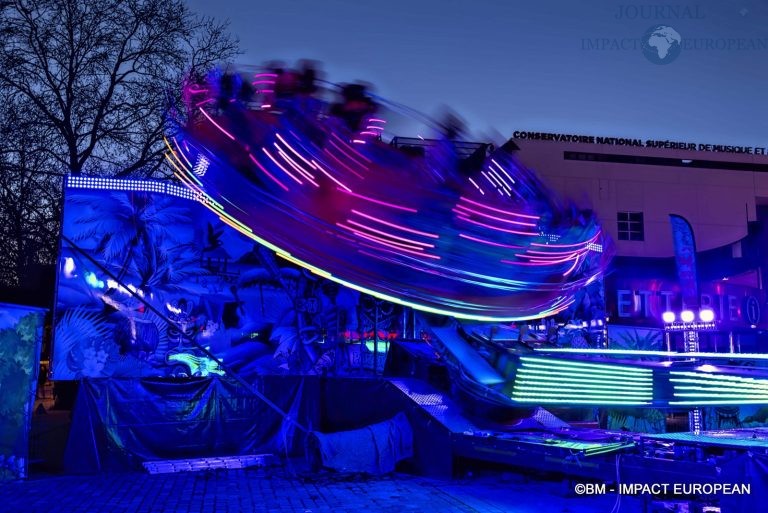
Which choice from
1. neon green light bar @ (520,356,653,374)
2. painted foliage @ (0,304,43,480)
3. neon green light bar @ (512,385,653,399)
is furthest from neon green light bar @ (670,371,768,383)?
painted foliage @ (0,304,43,480)

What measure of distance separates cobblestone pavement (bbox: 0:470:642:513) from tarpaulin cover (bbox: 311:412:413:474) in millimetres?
323

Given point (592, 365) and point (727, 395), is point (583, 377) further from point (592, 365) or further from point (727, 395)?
point (727, 395)

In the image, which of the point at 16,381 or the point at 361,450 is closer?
the point at 16,381

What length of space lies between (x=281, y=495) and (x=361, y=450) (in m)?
1.88

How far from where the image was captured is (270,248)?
651 inches

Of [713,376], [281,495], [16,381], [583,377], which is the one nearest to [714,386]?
[713,376]

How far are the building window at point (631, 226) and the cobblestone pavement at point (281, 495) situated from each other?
30761 mm

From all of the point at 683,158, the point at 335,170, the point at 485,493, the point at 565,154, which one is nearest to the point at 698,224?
the point at 683,158

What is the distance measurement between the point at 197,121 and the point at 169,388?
7327mm

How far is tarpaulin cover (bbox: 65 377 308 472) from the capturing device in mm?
12609

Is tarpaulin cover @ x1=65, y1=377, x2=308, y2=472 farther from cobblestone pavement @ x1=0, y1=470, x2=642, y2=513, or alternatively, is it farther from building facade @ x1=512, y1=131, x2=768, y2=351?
building facade @ x1=512, y1=131, x2=768, y2=351

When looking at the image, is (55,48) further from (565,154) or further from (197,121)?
(565,154)

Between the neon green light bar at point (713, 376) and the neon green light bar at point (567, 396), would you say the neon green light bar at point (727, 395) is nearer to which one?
the neon green light bar at point (713, 376)

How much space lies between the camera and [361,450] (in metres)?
12.1
